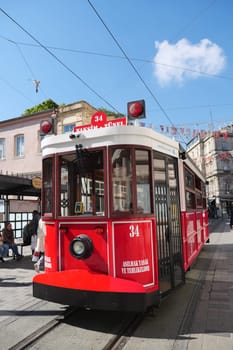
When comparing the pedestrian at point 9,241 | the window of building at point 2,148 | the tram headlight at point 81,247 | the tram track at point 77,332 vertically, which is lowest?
the tram track at point 77,332

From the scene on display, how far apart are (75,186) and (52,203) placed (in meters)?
0.42

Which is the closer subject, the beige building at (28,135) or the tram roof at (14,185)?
the tram roof at (14,185)

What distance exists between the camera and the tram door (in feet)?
13.6

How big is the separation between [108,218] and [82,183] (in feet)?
2.70

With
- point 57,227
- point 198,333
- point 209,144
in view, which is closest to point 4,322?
point 57,227

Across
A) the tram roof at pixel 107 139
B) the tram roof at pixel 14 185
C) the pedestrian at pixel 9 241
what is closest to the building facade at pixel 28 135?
the tram roof at pixel 14 185

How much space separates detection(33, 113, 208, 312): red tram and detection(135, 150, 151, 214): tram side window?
0.04 ft

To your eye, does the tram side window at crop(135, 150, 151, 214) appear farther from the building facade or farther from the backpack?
the building facade

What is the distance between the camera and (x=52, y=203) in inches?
166

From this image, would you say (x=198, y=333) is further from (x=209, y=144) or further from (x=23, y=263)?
(x=209, y=144)

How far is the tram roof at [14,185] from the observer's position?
9.09m

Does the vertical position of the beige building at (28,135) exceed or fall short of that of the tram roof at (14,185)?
it exceeds it

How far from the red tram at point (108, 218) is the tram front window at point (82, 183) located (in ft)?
0.05

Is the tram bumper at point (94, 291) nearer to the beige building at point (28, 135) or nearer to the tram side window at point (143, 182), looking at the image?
the tram side window at point (143, 182)
